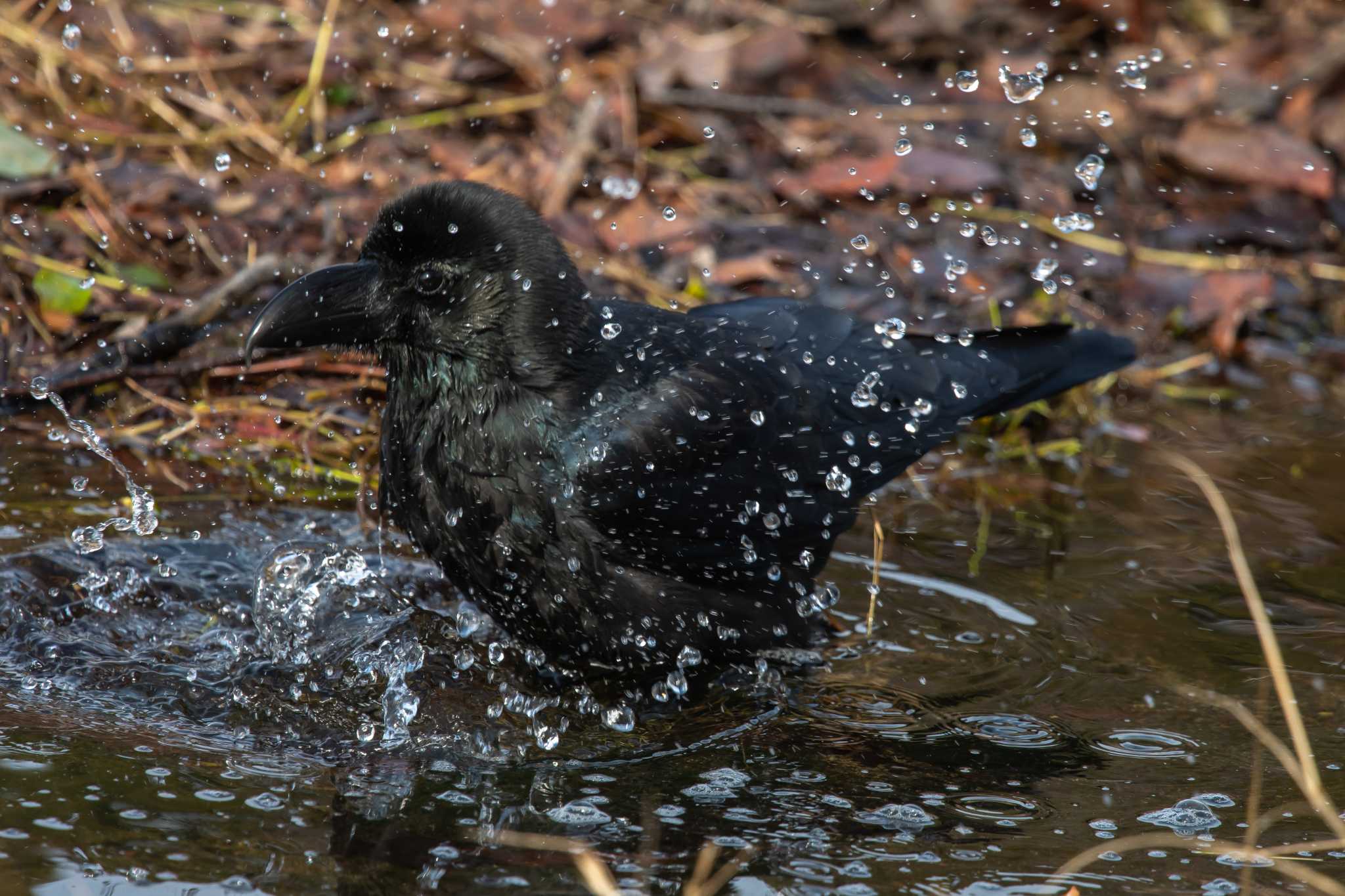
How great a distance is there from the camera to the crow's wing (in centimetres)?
387

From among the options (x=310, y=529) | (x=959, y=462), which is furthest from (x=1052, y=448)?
(x=310, y=529)

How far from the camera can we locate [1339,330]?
6832 mm

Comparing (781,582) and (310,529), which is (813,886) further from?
(310,529)

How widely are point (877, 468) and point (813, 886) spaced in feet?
5.79

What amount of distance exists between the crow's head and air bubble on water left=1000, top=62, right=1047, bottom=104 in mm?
4279

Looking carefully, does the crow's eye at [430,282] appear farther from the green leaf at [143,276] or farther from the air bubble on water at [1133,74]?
the air bubble on water at [1133,74]

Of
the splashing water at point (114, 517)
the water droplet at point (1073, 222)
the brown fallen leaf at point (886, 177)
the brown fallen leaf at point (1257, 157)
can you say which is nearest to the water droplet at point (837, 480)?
the splashing water at point (114, 517)

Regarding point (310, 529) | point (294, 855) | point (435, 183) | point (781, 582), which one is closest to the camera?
point (294, 855)

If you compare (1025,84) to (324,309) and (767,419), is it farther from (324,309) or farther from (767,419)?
(324,309)

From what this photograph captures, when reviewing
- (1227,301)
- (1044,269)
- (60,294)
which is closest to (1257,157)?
(1227,301)

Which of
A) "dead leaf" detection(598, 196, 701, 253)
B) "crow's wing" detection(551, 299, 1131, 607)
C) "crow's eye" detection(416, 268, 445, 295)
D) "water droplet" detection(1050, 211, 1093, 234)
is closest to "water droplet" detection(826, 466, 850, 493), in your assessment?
"crow's wing" detection(551, 299, 1131, 607)

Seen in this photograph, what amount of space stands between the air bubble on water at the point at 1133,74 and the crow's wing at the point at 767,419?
3.40m

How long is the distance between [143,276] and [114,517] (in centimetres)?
150

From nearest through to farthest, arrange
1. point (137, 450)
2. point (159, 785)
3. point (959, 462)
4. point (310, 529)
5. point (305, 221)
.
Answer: point (159, 785) < point (310, 529) < point (137, 450) < point (959, 462) < point (305, 221)
